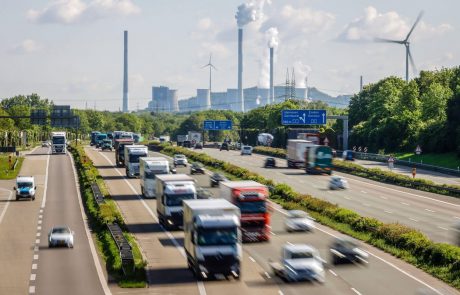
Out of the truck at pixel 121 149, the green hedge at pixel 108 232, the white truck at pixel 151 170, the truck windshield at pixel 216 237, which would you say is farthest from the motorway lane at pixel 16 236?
the truck at pixel 121 149

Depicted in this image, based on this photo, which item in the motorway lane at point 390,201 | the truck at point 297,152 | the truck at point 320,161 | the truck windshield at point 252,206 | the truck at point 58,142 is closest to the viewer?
the truck windshield at point 252,206

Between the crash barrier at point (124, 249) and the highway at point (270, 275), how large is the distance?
3.94 feet

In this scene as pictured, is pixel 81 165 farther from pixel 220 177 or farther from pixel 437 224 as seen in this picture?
pixel 437 224

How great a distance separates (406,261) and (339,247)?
432cm

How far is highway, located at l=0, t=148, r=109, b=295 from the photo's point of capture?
43.4m

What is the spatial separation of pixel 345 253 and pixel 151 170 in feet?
108

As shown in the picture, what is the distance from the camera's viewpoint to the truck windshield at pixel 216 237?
1597 inches

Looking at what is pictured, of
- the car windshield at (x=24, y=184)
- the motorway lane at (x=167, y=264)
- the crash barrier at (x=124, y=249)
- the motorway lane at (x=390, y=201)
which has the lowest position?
the motorway lane at (x=167, y=264)

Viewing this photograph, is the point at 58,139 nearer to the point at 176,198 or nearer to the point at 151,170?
the point at 151,170

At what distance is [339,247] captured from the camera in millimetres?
47250

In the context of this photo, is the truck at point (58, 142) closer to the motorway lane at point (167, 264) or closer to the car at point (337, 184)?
the motorway lane at point (167, 264)

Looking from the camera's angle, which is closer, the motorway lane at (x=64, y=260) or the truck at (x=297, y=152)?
the motorway lane at (x=64, y=260)

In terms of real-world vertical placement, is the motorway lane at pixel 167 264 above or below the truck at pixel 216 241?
below

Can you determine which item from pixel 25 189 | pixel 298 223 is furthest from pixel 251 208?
pixel 25 189
